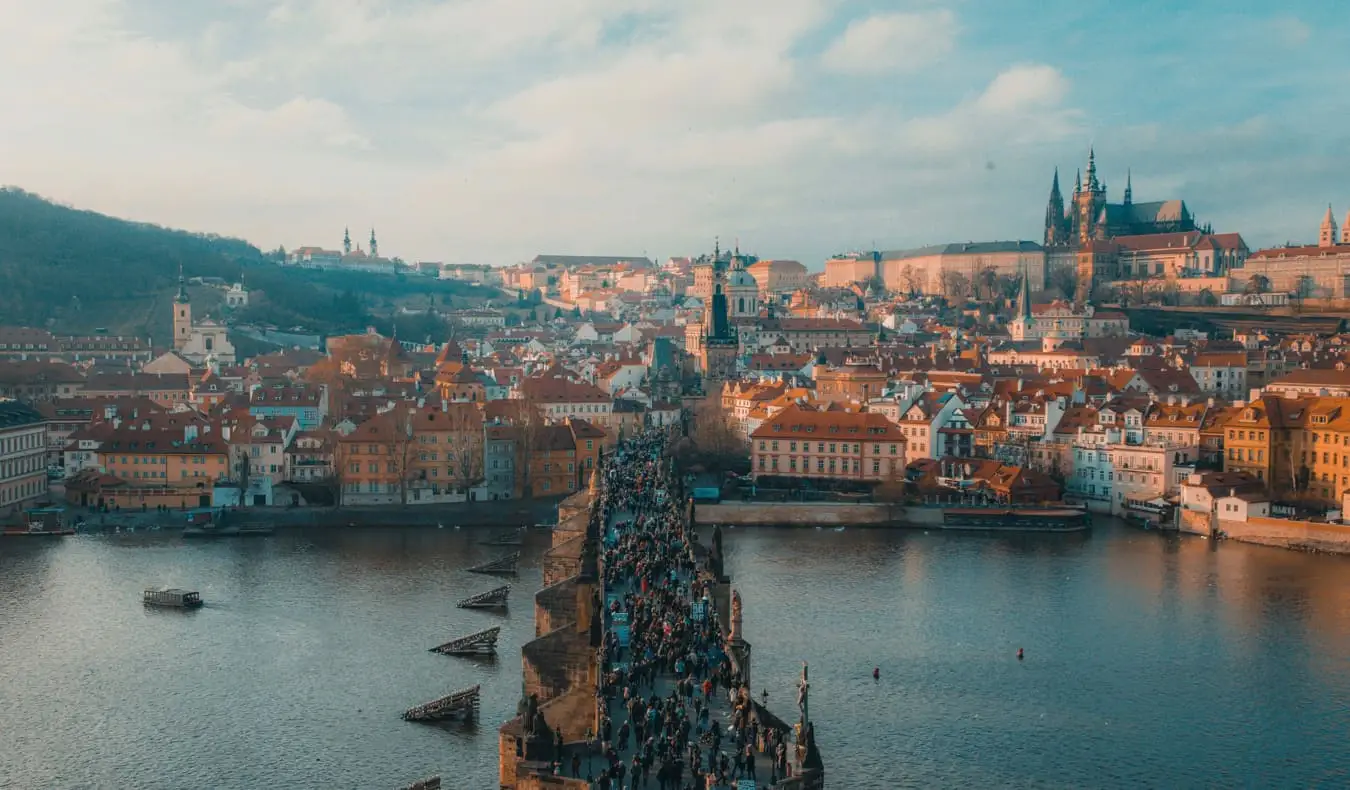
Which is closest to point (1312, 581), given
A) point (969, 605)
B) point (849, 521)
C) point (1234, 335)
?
point (969, 605)

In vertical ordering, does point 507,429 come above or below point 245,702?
above

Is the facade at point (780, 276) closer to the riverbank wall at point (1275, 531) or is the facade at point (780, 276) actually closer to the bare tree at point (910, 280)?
the bare tree at point (910, 280)

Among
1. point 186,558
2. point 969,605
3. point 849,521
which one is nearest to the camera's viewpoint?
point 969,605

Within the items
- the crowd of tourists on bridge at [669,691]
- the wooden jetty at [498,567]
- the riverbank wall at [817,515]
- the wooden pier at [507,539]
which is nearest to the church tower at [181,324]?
the riverbank wall at [817,515]

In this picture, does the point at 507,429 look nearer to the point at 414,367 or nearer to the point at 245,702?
the point at 245,702

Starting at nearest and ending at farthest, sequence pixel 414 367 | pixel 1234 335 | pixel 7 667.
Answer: pixel 7 667, pixel 414 367, pixel 1234 335

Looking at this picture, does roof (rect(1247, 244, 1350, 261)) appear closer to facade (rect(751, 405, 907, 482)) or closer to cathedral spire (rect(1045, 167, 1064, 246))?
cathedral spire (rect(1045, 167, 1064, 246))

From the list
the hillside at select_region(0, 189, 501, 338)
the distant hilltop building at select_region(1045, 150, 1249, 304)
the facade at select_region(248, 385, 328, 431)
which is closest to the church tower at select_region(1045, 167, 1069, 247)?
the distant hilltop building at select_region(1045, 150, 1249, 304)
